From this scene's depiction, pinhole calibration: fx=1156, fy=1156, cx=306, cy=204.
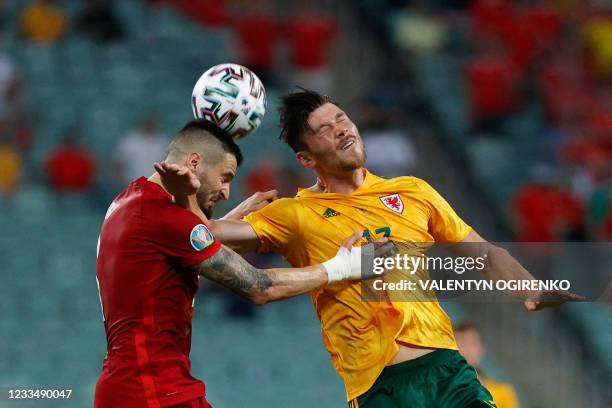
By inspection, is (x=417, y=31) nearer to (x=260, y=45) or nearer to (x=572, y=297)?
(x=260, y=45)

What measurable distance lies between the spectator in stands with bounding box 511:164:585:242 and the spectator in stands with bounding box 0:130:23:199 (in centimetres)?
488

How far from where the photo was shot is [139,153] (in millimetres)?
11008

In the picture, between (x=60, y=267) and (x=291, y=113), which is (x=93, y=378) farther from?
(x=291, y=113)

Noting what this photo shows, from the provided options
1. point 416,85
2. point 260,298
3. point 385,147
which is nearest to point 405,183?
point 260,298

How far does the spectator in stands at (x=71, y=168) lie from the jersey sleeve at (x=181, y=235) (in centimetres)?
643

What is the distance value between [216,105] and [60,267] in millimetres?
5825

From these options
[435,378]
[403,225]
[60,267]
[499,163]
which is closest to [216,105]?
[403,225]

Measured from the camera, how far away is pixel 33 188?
37.7ft

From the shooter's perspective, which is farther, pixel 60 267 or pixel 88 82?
pixel 88 82

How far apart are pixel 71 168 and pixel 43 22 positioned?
2.31 meters

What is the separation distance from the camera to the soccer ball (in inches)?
222

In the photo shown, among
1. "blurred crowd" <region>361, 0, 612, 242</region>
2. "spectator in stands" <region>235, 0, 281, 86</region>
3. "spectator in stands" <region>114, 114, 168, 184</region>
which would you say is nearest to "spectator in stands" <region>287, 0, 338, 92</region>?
"spectator in stands" <region>235, 0, 281, 86</region>

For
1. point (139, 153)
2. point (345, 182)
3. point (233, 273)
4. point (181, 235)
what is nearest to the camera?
point (181, 235)

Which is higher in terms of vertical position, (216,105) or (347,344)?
(216,105)
